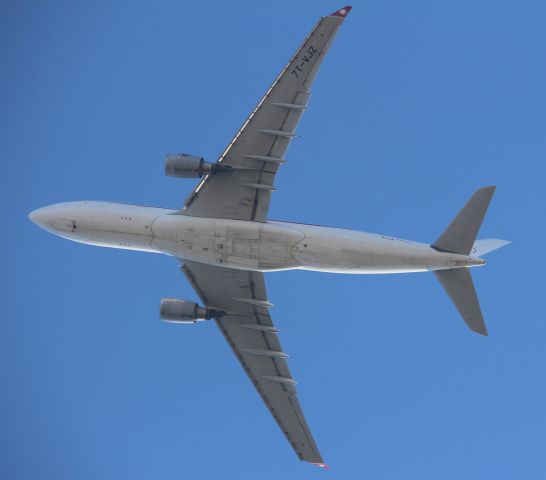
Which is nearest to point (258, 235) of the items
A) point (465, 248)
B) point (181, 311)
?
point (181, 311)

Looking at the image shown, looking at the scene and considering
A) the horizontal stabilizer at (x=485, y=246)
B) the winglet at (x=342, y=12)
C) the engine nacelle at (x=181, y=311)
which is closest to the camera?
the winglet at (x=342, y=12)

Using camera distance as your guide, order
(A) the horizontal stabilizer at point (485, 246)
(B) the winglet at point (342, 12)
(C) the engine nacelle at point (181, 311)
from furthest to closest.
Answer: (C) the engine nacelle at point (181, 311)
(A) the horizontal stabilizer at point (485, 246)
(B) the winglet at point (342, 12)

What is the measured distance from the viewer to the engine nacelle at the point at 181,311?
4825cm

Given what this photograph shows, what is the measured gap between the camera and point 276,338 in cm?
5038

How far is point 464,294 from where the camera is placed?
43.4 metres

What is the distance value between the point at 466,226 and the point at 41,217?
24043mm

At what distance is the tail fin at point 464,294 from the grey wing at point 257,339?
1094cm

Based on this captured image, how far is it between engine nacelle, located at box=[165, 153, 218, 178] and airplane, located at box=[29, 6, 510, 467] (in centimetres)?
5

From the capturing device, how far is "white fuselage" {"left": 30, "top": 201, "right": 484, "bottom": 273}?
44031mm

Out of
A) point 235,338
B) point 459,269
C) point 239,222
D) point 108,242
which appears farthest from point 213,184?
point 459,269

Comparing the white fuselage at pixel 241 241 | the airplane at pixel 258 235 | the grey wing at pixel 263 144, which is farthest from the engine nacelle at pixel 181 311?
the grey wing at pixel 263 144

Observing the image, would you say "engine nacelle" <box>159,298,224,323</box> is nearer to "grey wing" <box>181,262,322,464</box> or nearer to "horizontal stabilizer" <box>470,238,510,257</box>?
"grey wing" <box>181,262,322,464</box>

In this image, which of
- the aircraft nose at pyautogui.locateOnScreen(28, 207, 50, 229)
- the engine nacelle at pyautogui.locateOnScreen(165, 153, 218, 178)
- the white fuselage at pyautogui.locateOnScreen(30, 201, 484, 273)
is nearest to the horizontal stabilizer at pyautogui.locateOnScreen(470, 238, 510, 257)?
the white fuselage at pyautogui.locateOnScreen(30, 201, 484, 273)

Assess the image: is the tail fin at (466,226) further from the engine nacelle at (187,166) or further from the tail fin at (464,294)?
the engine nacelle at (187,166)
